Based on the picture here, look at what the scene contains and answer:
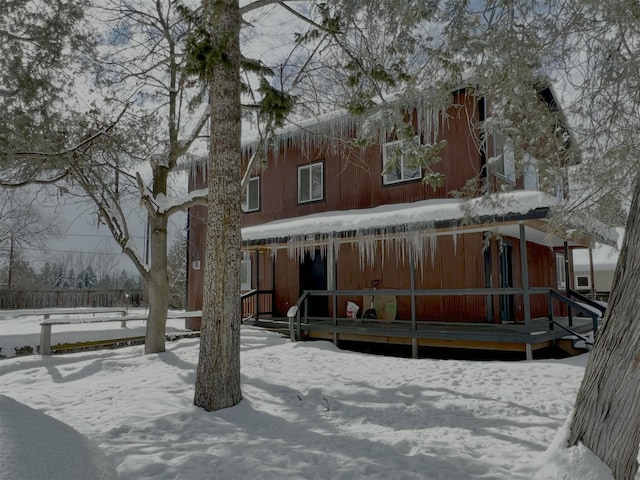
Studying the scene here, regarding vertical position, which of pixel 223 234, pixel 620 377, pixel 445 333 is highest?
pixel 223 234

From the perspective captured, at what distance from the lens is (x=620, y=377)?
2.81 meters

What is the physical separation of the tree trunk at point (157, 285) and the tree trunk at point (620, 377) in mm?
7091

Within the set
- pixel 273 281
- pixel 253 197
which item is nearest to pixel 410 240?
pixel 273 281

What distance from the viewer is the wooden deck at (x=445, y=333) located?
7375mm

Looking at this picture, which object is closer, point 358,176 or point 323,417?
point 323,417

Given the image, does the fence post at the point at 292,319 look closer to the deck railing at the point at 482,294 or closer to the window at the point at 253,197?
the deck railing at the point at 482,294

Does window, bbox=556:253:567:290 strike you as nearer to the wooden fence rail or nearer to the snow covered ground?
the snow covered ground

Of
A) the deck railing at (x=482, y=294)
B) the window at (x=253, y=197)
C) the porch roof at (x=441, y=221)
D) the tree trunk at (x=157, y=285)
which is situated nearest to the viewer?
the porch roof at (x=441, y=221)

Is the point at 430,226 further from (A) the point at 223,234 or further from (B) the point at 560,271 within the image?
(B) the point at 560,271

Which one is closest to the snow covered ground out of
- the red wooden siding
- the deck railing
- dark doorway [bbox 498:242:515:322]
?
the deck railing

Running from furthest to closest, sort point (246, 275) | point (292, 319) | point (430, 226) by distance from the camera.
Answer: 1. point (246, 275)
2. point (292, 319)
3. point (430, 226)

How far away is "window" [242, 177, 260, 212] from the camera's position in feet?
43.5

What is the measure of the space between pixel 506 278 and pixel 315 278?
15.7ft

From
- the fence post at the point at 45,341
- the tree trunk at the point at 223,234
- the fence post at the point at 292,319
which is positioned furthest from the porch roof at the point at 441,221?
the fence post at the point at 45,341
